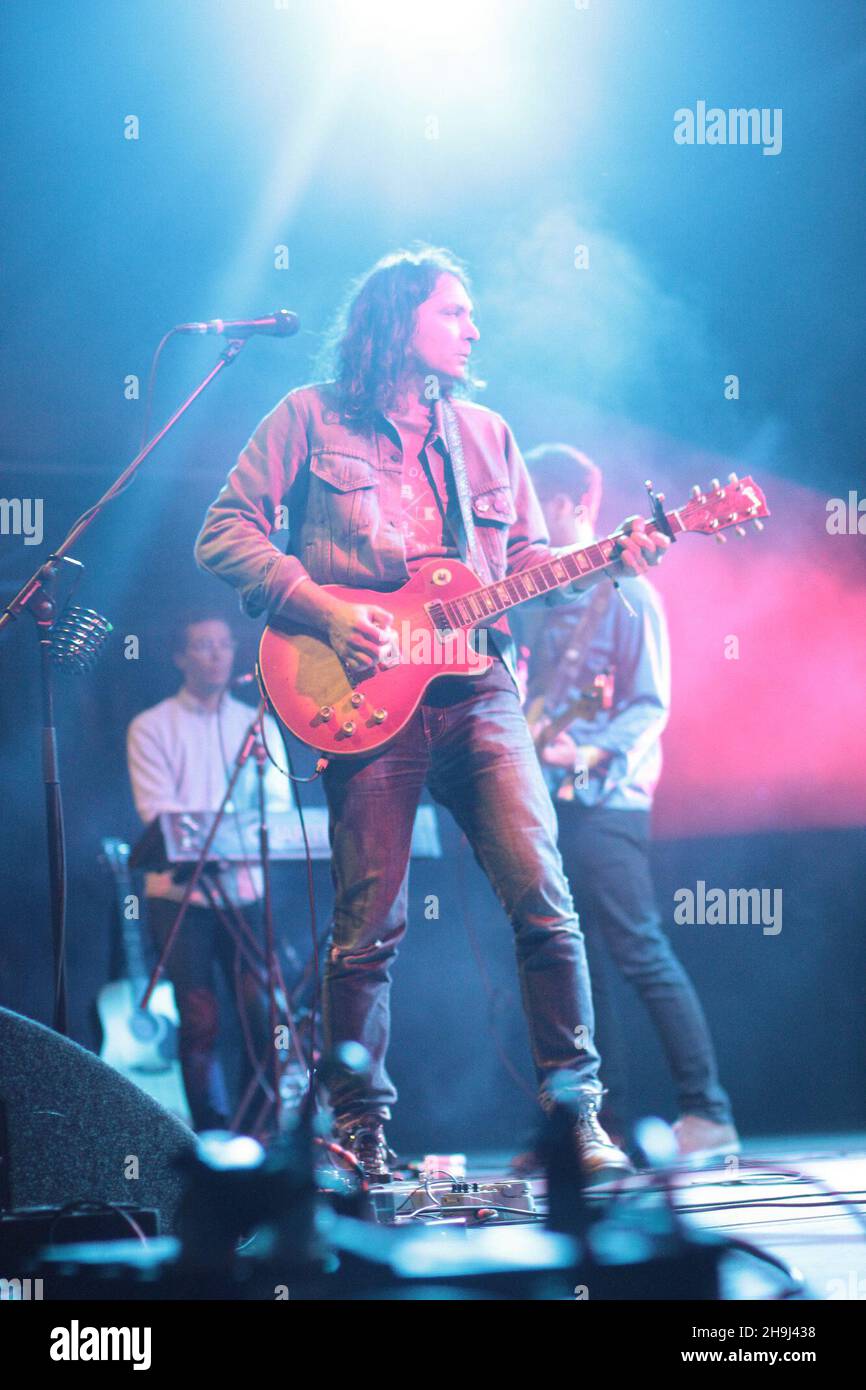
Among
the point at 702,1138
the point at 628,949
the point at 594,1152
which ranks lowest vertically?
the point at 594,1152

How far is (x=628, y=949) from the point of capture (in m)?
4.14

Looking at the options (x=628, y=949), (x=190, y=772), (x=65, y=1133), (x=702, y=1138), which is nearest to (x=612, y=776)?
(x=628, y=949)

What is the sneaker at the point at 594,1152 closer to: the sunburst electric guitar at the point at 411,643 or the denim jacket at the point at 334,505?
the sunburst electric guitar at the point at 411,643

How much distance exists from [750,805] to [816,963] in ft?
1.90

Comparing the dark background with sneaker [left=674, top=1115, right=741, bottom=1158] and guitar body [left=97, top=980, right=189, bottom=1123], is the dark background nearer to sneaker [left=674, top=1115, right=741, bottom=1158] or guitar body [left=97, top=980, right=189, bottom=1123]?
guitar body [left=97, top=980, right=189, bottom=1123]

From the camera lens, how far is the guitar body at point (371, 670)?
10.6ft

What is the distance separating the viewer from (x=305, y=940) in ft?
17.0

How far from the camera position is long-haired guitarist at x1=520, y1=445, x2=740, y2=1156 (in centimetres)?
410

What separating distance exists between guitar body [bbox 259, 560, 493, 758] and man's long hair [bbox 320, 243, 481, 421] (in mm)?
535

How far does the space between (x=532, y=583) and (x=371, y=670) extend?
0.45m

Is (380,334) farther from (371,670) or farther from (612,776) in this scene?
(612,776)

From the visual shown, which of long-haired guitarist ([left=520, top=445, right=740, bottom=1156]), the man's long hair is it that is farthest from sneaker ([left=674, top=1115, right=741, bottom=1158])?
the man's long hair

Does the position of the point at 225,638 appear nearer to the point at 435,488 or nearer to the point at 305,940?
the point at 305,940
